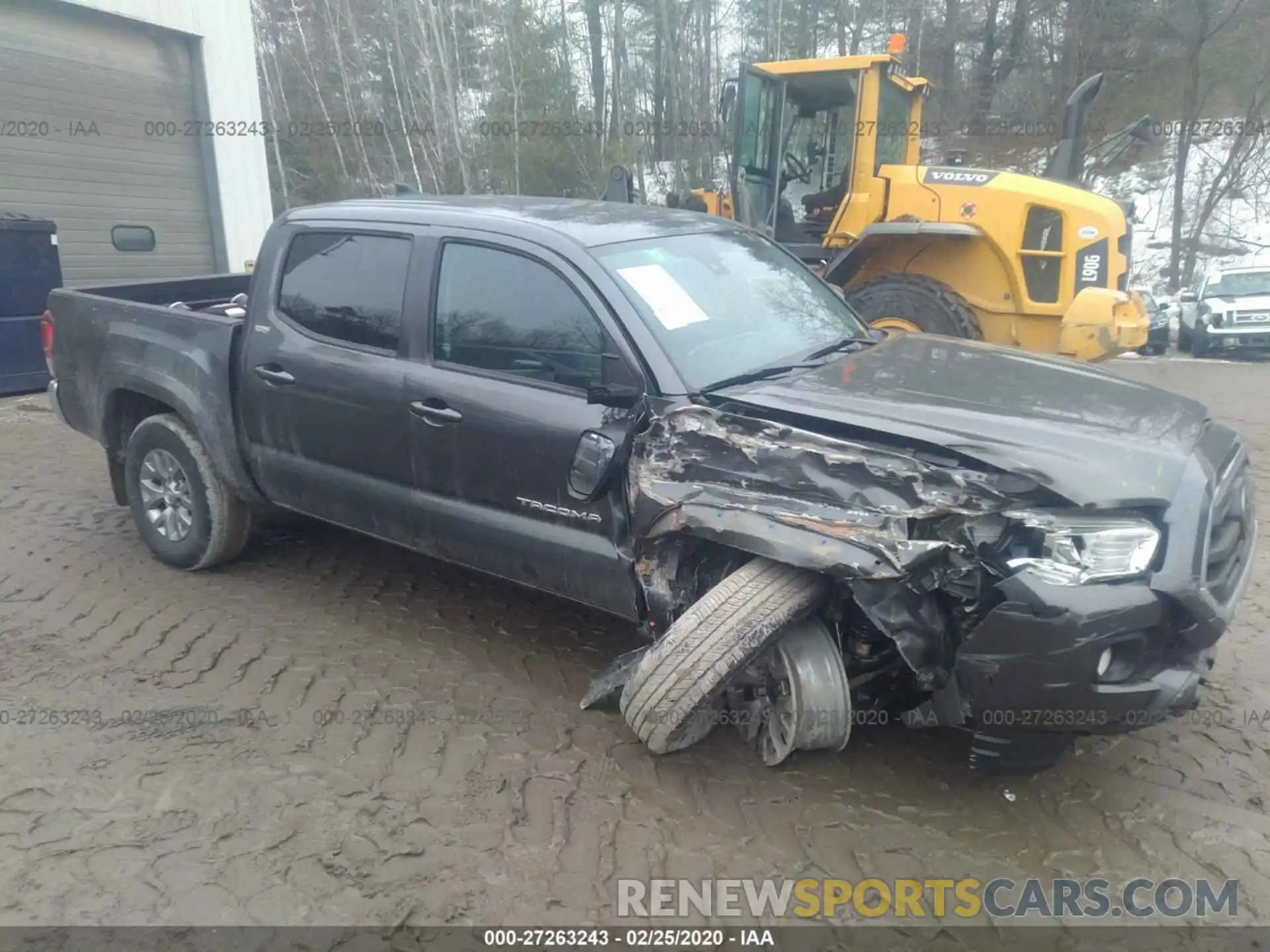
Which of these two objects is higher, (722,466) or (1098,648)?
(722,466)

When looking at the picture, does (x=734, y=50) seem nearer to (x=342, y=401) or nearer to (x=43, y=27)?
(x=43, y=27)

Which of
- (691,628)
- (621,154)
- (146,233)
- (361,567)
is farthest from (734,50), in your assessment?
(691,628)

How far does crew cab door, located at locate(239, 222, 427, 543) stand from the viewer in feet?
12.9

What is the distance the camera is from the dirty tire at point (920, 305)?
312 inches

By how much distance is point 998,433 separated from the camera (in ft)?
9.32

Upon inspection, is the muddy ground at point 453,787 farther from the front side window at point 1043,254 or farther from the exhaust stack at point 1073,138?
the exhaust stack at point 1073,138

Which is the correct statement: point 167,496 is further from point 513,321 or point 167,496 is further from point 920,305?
point 920,305

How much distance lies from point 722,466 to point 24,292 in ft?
28.0

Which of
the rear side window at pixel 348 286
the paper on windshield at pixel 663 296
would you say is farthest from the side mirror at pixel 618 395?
the rear side window at pixel 348 286

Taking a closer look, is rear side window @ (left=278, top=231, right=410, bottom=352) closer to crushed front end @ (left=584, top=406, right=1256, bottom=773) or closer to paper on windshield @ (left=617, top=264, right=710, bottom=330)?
paper on windshield @ (left=617, top=264, right=710, bottom=330)

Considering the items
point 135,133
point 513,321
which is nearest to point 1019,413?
point 513,321

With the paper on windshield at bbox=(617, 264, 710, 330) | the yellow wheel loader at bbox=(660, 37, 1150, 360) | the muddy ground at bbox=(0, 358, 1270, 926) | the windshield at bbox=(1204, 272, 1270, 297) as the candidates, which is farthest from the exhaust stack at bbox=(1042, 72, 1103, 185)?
the paper on windshield at bbox=(617, 264, 710, 330)

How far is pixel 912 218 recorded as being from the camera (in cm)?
818

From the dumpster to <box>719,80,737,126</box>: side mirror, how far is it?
21.3 feet
